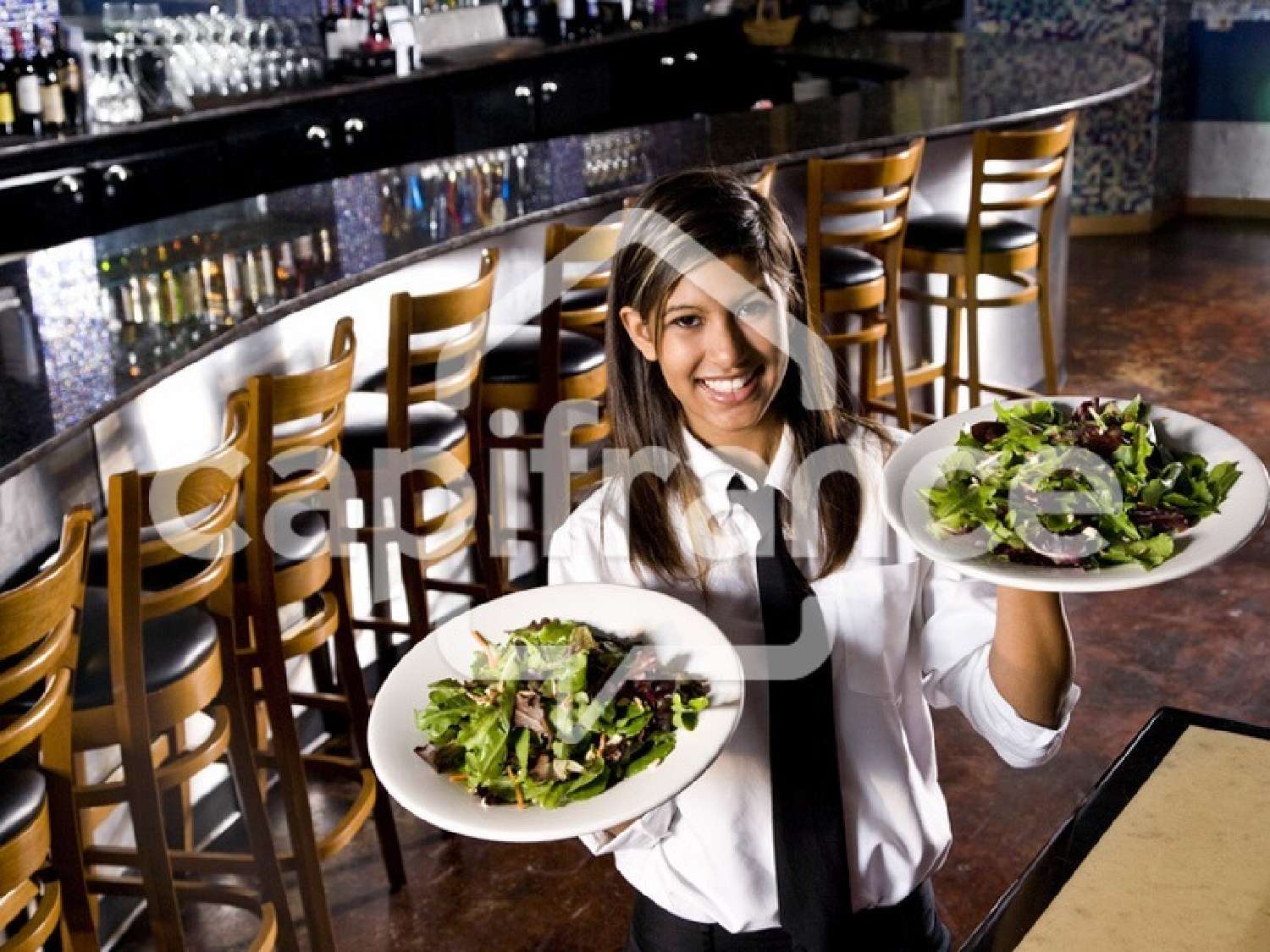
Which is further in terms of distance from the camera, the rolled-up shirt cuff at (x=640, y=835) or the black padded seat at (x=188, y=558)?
the black padded seat at (x=188, y=558)

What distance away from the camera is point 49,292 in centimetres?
319

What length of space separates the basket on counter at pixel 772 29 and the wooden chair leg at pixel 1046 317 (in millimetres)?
3230

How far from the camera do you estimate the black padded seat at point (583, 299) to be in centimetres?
376

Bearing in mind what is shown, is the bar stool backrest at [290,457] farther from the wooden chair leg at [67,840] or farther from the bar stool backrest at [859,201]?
the bar stool backrest at [859,201]

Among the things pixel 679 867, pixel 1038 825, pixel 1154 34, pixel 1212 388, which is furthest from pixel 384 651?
pixel 1154 34

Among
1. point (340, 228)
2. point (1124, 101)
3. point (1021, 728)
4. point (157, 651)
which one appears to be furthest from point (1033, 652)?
point (1124, 101)

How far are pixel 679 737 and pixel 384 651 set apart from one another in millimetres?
2437

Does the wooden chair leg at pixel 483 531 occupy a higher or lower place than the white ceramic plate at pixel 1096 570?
lower

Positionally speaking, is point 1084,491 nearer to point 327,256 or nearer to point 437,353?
point 437,353

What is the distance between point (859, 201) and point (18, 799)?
303 cm

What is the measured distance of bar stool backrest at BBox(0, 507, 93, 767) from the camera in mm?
1844

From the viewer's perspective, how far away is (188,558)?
250cm

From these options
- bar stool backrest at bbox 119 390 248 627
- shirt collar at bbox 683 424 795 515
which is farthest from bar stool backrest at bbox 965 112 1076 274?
shirt collar at bbox 683 424 795 515

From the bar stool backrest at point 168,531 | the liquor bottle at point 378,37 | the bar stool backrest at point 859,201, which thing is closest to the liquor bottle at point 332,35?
the liquor bottle at point 378,37
